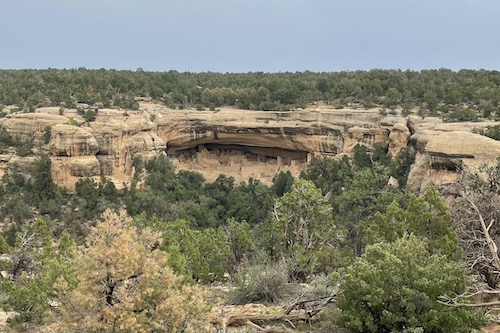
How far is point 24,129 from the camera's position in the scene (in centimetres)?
4225

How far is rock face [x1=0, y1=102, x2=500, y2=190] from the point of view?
3332cm

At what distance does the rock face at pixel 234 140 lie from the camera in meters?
33.3

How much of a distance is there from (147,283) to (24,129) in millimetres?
35943

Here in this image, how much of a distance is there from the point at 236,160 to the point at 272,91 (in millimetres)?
7131

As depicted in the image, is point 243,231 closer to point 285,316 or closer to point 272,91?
point 285,316

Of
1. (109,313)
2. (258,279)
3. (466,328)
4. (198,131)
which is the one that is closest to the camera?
(109,313)

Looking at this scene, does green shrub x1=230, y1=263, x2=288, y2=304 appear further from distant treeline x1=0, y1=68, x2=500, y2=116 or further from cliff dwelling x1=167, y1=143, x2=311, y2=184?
cliff dwelling x1=167, y1=143, x2=311, y2=184

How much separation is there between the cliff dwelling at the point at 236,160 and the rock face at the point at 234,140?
0.09 metres

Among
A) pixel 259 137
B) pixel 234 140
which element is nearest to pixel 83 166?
pixel 234 140

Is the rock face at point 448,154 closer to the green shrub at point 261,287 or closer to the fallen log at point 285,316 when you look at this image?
the green shrub at point 261,287

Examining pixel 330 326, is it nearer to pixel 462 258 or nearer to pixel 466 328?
pixel 466 328

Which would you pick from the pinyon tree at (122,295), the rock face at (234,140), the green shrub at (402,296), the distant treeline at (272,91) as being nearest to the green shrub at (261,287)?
the green shrub at (402,296)

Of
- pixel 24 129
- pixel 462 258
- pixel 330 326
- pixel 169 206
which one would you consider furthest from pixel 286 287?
pixel 24 129

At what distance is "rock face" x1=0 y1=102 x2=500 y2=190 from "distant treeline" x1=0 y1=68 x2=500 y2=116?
2471 mm
